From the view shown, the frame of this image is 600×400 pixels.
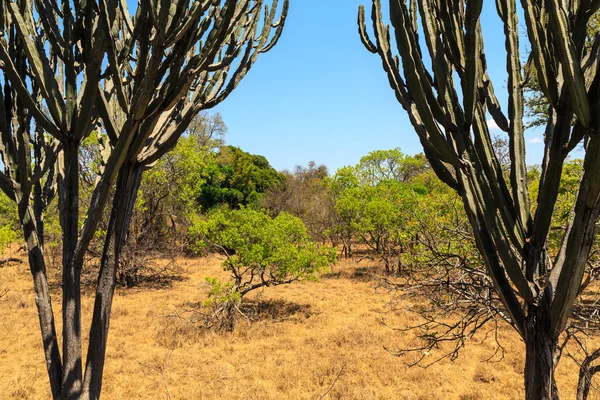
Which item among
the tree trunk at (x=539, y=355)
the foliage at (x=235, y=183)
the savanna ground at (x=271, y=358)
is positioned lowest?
the savanna ground at (x=271, y=358)

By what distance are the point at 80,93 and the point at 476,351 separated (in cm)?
757

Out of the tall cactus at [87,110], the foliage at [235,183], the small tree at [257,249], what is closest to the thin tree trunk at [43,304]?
the tall cactus at [87,110]

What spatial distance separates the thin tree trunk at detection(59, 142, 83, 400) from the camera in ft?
7.03

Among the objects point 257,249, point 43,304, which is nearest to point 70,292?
point 43,304

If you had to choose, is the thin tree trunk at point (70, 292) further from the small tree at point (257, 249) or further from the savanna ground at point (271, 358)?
the small tree at point (257, 249)

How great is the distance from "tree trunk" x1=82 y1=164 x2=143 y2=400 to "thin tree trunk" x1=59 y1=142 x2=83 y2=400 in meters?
0.07

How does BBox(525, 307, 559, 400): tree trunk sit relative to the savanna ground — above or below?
above

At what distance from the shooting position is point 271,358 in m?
6.57

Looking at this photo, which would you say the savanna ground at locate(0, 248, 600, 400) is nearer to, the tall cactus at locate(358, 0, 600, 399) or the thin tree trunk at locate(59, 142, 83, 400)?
the thin tree trunk at locate(59, 142, 83, 400)

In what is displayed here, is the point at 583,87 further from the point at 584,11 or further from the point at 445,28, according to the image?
the point at 445,28

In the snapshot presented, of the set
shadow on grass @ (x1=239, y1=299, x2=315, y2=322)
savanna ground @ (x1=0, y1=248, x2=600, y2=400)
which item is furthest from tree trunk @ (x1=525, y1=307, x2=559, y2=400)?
shadow on grass @ (x1=239, y1=299, x2=315, y2=322)

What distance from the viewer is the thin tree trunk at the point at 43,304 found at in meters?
2.22

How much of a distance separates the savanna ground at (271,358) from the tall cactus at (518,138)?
12.6 feet

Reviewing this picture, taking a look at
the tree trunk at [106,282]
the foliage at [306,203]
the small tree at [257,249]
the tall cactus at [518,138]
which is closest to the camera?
the tall cactus at [518,138]
